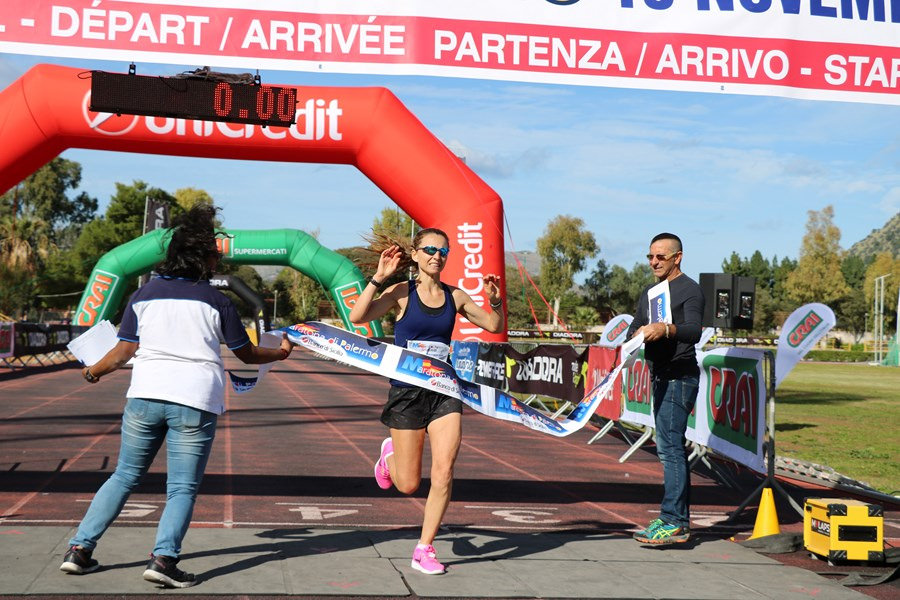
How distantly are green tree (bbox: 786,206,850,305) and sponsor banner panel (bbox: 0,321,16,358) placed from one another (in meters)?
84.9

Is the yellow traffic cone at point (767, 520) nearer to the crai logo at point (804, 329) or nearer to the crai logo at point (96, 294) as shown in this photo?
the crai logo at point (804, 329)

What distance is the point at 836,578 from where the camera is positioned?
596 cm

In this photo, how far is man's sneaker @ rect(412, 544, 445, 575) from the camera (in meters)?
5.40

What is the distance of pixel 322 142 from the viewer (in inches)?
462

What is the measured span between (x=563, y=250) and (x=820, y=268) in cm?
2685

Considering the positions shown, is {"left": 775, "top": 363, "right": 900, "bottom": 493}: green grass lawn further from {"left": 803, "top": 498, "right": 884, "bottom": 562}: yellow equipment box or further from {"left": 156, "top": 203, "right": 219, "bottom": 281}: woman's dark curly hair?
{"left": 156, "top": 203, "right": 219, "bottom": 281}: woman's dark curly hair

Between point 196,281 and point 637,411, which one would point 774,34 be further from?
point 637,411

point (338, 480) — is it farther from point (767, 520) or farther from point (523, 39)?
point (523, 39)

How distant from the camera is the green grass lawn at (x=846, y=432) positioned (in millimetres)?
12742

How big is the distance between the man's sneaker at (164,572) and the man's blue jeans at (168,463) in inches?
1.4

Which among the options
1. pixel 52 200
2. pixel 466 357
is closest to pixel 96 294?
pixel 466 357

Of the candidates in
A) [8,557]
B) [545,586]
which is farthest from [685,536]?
[8,557]

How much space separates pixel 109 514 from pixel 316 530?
191 cm

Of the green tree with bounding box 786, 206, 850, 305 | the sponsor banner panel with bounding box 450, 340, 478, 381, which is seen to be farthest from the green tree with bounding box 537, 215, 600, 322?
the sponsor banner panel with bounding box 450, 340, 478, 381
